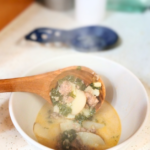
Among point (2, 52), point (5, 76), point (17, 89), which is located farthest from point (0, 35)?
point (17, 89)

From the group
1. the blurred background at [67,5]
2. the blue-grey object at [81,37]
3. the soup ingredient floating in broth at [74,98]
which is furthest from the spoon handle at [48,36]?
the soup ingredient floating in broth at [74,98]

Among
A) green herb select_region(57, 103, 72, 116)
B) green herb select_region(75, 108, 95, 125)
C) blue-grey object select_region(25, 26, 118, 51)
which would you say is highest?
blue-grey object select_region(25, 26, 118, 51)

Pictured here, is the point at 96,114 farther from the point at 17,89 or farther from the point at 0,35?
the point at 0,35

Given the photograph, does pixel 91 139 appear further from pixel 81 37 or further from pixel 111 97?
pixel 81 37

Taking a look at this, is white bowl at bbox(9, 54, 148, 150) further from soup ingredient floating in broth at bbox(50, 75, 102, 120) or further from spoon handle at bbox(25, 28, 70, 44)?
spoon handle at bbox(25, 28, 70, 44)

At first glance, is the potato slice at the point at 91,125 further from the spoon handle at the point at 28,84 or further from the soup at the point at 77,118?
the spoon handle at the point at 28,84

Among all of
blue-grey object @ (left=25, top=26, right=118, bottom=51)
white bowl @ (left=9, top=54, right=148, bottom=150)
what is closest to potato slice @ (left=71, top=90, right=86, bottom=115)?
white bowl @ (left=9, top=54, right=148, bottom=150)
